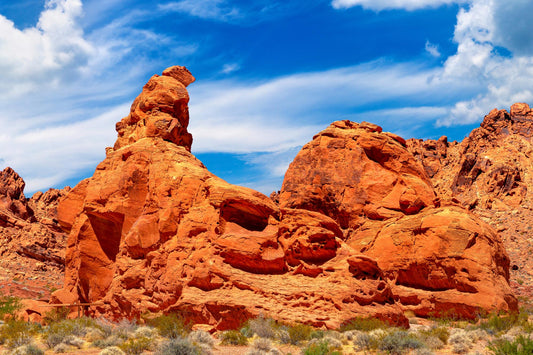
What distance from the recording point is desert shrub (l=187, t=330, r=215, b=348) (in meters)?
13.5

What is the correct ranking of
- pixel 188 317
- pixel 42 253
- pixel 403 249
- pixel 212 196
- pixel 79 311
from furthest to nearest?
pixel 42 253
pixel 403 249
pixel 79 311
pixel 212 196
pixel 188 317

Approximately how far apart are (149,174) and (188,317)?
6494 mm

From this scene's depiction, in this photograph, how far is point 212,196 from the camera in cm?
1762

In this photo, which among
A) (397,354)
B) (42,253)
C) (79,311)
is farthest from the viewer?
(42,253)

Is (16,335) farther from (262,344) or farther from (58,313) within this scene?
(58,313)

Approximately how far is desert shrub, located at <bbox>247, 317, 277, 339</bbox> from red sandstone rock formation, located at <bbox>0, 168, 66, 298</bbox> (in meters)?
25.8

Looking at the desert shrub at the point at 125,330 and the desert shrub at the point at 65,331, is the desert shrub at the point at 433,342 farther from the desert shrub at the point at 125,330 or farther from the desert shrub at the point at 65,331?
the desert shrub at the point at 65,331

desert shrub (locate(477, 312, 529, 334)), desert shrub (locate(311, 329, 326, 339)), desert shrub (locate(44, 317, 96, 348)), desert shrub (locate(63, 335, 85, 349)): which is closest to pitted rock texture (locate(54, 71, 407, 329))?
desert shrub (locate(311, 329, 326, 339))

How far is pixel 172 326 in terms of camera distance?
575 inches

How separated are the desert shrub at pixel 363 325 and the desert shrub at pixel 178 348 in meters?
5.29

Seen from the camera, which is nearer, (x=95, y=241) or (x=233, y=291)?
(x=233, y=291)

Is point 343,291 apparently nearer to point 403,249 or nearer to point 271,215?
point 271,215

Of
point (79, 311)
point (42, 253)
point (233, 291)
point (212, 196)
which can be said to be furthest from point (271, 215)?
point (42, 253)

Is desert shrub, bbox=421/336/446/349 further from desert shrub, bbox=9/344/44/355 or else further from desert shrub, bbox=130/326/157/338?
desert shrub, bbox=9/344/44/355
